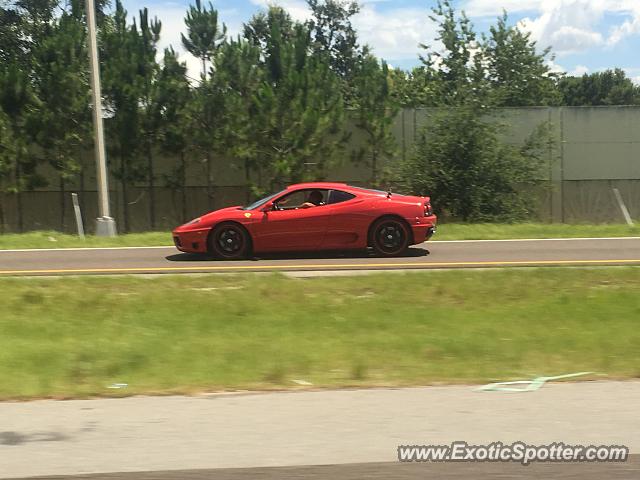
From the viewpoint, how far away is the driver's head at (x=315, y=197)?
1338cm

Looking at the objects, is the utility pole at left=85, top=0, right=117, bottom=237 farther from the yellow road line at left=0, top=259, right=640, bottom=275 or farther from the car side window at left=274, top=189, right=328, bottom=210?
the car side window at left=274, top=189, right=328, bottom=210

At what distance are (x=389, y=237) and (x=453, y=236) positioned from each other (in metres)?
→ 4.42

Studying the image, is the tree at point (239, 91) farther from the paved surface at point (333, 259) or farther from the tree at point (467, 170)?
the paved surface at point (333, 259)

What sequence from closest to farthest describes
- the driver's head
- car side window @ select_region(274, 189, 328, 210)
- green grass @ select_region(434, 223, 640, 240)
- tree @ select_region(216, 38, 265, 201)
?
car side window @ select_region(274, 189, 328, 210) < the driver's head < green grass @ select_region(434, 223, 640, 240) < tree @ select_region(216, 38, 265, 201)

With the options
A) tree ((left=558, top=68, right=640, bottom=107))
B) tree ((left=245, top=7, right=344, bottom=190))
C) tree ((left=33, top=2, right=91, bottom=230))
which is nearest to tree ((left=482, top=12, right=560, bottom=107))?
tree ((left=245, top=7, right=344, bottom=190))

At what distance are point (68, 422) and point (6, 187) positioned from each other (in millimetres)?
20526

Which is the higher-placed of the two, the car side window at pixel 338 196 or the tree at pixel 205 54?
the tree at pixel 205 54

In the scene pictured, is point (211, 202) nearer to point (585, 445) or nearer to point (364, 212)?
point (364, 212)

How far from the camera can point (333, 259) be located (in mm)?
13242

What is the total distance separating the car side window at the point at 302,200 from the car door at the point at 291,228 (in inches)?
1.2

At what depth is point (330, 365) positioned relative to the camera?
243 inches

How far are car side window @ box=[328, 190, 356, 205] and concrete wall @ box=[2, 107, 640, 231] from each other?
11.8m

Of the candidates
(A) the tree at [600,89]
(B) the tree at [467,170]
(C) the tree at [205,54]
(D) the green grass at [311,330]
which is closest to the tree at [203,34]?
(C) the tree at [205,54]

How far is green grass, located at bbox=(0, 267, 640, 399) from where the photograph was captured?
5879 millimetres
